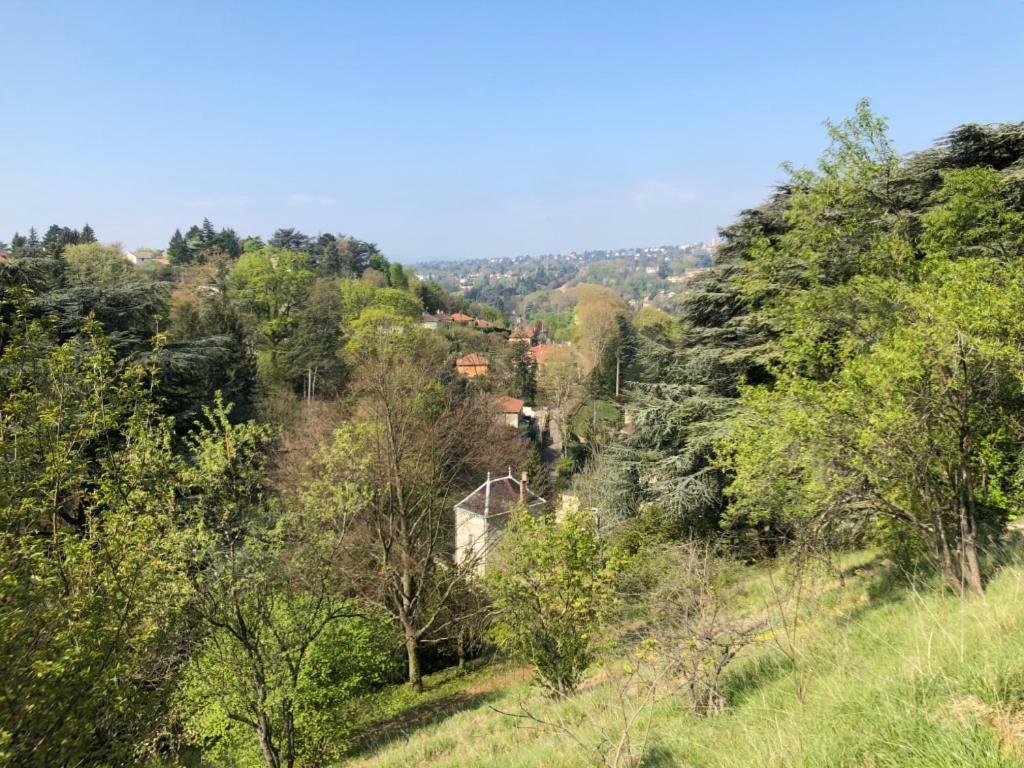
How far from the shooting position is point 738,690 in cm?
601

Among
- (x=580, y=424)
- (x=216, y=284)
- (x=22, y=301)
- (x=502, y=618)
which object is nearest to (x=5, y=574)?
(x=22, y=301)

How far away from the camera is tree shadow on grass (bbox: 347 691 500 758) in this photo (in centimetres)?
1152

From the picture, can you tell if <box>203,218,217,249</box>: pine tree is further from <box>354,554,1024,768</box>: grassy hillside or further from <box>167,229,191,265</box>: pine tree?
<box>354,554,1024,768</box>: grassy hillside

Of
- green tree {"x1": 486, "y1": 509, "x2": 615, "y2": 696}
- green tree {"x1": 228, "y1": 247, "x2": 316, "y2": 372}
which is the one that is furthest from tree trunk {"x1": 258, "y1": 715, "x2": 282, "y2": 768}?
green tree {"x1": 228, "y1": 247, "x2": 316, "y2": 372}

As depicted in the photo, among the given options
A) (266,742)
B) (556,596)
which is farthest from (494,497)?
(266,742)

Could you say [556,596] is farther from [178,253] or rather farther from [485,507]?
[178,253]

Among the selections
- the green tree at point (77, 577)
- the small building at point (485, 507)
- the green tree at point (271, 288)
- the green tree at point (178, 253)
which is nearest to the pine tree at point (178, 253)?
the green tree at point (178, 253)

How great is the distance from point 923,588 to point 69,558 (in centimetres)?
996

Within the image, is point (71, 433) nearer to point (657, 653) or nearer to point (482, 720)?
point (657, 653)

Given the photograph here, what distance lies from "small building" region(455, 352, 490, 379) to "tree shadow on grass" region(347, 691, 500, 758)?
29168mm

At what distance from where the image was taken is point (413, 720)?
13008 millimetres

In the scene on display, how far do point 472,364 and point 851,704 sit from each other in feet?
129

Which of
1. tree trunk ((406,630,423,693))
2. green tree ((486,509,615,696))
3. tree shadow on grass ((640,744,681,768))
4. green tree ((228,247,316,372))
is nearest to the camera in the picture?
tree shadow on grass ((640,744,681,768))

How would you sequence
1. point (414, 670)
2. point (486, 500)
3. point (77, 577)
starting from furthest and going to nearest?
point (486, 500), point (414, 670), point (77, 577)
